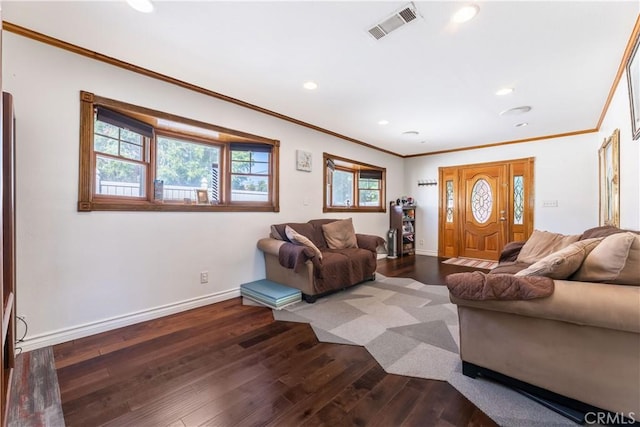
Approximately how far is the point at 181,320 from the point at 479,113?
426cm

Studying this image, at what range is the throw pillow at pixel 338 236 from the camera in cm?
395

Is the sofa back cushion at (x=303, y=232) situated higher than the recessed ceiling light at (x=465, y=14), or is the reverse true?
the recessed ceiling light at (x=465, y=14)

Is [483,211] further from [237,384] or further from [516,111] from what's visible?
[237,384]

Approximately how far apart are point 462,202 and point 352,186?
2.33 m

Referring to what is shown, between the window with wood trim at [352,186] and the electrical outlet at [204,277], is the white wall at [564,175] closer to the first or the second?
the window with wood trim at [352,186]

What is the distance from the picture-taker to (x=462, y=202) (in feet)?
18.9

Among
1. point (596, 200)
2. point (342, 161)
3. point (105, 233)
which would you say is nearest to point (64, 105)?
point (105, 233)

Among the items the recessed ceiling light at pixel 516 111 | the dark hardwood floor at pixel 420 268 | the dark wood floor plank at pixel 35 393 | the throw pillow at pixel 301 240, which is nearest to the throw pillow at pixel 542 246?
the dark hardwood floor at pixel 420 268

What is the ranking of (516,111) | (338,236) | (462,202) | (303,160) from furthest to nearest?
(462,202), (303,160), (338,236), (516,111)

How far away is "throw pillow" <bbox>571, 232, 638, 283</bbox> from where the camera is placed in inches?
54.9

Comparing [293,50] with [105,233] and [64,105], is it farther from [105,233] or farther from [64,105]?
[105,233]

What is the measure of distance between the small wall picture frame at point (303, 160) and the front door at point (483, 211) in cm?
347

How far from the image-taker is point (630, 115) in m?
2.31

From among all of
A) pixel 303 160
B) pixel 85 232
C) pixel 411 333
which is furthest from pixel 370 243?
pixel 85 232
